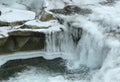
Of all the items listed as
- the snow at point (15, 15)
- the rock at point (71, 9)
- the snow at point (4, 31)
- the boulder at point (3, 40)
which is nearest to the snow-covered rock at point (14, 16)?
the snow at point (15, 15)

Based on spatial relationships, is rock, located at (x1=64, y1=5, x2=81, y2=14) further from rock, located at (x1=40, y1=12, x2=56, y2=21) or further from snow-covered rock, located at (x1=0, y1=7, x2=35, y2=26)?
snow-covered rock, located at (x1=0, y1=7, x2=35, y2=26)

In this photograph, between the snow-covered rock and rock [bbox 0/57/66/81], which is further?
the snow-covered rock

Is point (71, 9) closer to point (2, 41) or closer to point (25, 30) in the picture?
point (25, 30)

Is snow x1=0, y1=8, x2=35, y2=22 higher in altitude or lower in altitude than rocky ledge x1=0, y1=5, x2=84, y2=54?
higher

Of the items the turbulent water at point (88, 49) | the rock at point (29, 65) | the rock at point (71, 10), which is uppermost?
the rock at point (71, 10)

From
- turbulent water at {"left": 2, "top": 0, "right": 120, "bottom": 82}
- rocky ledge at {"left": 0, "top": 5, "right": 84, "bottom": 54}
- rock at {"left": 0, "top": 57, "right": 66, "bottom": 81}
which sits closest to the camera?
turbulent water at {"left": 2, "top": 0, "right": 120, "bottom": 82}

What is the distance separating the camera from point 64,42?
8.90 metres

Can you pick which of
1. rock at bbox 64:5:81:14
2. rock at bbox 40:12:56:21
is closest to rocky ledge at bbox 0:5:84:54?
rock at bbox 40:12:56:21

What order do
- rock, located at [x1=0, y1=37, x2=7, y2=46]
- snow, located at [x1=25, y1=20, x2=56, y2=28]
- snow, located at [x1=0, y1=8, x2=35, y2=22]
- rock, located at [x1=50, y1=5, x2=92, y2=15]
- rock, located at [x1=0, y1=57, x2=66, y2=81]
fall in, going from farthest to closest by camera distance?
rock, located at [x1=50, y1=5, x2=92, y2=15] < snow, located at [x1=0, y1=8, x2=35, y2=22] < snow, located at [x1=25, y1=20, x2=56, y2=28] < rock, located at [x1=0, y1=37, x2=7, y2=46] < rock, located at [x1=0, y1=57, x2=66, y2=81]

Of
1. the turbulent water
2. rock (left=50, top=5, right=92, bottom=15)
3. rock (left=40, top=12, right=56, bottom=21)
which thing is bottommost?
the turbulent water

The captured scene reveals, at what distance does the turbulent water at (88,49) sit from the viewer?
740 centimetres

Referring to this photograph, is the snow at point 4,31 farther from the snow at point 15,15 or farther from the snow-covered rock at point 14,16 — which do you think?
the snow at point 15,15

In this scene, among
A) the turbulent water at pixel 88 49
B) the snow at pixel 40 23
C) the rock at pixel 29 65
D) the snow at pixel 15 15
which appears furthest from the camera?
the snow at pixel 15 15

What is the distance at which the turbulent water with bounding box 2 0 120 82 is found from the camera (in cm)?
740
